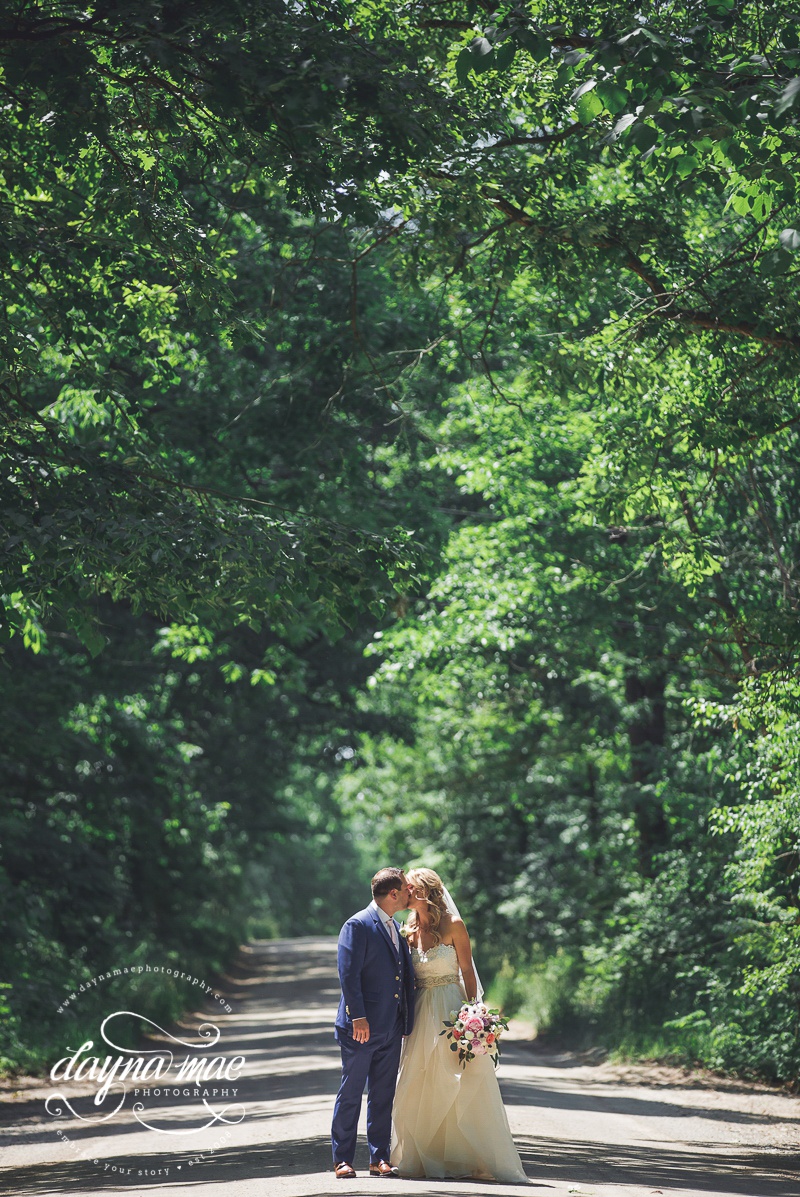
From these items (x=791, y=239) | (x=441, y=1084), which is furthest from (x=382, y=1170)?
(x=791, y=239)

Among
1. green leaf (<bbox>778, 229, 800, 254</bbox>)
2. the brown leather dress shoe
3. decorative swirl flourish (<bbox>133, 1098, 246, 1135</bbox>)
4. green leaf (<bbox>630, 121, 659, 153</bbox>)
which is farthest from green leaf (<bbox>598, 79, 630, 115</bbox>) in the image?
decorative swirl flourish (<bbox>133, 1098, 246, 1135</bbox>)

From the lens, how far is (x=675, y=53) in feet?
21.4

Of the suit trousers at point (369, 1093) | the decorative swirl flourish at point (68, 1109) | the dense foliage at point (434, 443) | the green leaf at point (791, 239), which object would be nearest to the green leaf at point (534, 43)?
the dense foliage at point (434, 443)

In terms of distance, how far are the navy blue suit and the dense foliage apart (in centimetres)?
237

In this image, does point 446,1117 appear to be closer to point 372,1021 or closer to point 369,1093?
point 369,1093

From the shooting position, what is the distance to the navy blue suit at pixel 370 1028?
7.56 meters

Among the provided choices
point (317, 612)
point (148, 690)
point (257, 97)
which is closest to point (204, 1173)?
point (317, 612)

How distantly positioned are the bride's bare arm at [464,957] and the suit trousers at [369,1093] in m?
0.56

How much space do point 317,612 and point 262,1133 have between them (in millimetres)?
4662

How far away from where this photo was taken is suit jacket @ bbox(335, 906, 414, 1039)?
755 centimetres

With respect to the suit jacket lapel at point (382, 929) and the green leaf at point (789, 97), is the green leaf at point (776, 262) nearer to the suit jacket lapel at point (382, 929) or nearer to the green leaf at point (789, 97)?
the green leaf at point (789, 97)

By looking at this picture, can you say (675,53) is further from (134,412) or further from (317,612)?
(134,412)

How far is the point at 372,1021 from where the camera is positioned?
7727mm

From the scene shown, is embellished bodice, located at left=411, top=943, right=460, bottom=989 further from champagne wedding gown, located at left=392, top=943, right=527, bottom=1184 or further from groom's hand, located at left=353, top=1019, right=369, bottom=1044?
groom's hand, located at left=353, top=1019, right=369, bottom=1044
